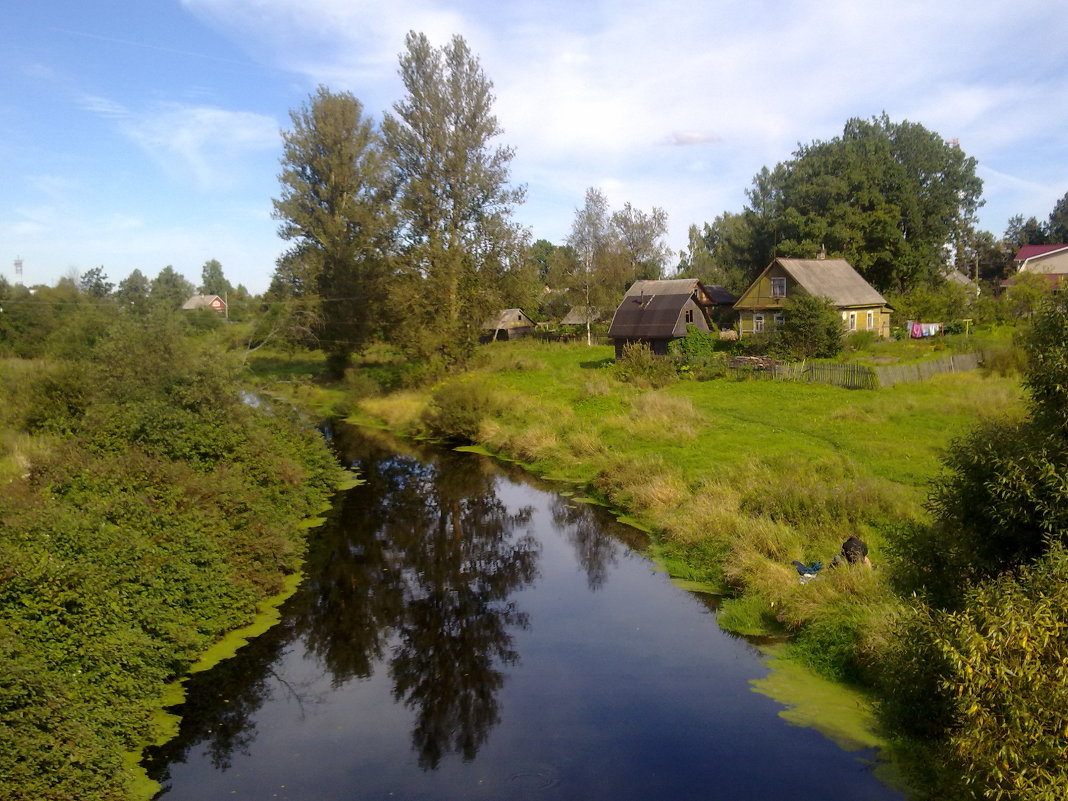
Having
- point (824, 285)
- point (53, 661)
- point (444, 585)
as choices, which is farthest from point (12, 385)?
point (824, 285)

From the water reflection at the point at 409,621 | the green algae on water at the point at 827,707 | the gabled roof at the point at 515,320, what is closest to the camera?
the green algae on water at the point at 827,707

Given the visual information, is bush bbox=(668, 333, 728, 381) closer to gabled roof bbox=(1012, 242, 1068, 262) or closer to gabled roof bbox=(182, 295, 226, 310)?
gabled roof bbox=(182, 295, 226, 310)

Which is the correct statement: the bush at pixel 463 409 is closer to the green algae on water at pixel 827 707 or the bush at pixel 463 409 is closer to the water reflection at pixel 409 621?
the water reflection at pixel 409 621

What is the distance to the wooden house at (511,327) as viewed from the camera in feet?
234

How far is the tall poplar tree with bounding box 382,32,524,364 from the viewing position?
44.0m

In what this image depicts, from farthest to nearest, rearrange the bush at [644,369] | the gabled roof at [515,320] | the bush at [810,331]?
the gabled roof at [515,320], the bush at [810,331], the bush at [644,369]

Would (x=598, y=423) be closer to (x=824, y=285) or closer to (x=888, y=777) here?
(x=888, y=777)

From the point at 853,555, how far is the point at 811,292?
120 ft

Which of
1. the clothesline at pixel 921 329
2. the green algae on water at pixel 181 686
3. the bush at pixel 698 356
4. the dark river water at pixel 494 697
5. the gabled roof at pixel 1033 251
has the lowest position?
the dark river water at pixel 494 697

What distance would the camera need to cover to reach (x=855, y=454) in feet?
75.0

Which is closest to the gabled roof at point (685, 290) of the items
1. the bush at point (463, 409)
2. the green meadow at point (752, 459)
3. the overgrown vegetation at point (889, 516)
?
the green meadow at point (752, 459)

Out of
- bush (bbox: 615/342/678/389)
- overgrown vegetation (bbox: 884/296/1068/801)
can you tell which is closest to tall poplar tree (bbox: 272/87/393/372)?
bush (bbox: 615/342/678/389)

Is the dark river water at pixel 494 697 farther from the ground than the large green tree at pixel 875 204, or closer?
closer

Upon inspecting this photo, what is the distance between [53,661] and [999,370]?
38.5 meters
